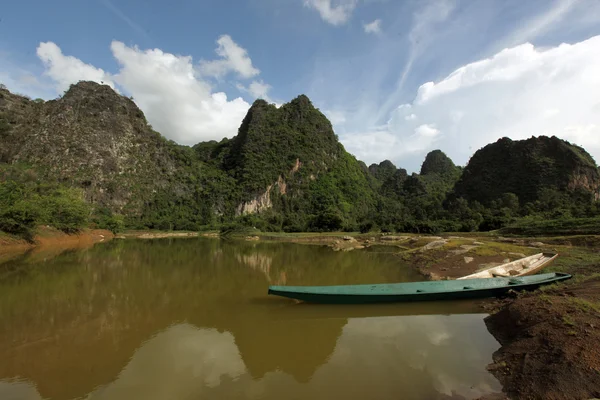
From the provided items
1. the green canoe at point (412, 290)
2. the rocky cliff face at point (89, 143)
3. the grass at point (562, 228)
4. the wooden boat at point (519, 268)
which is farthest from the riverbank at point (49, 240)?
the grass at point (562, 228)

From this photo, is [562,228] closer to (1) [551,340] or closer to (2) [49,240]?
(1) [551,340]

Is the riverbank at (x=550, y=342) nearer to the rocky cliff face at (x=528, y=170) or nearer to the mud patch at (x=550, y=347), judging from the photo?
the mud patch at (x=550, y=347)

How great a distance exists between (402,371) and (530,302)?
376 cm

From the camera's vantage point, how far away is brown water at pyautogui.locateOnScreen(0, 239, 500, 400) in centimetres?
409

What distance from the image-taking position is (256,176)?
66500 millimetres

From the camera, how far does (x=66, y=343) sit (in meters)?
5.45

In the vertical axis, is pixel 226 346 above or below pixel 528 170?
below

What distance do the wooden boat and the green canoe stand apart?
101 centimetres

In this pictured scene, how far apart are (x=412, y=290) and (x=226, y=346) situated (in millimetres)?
4874

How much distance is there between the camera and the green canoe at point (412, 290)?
24.5 ft

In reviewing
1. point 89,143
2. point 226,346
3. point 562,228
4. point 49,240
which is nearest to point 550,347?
point 226,346

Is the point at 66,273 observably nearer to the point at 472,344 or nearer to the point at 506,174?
the point at 472,344

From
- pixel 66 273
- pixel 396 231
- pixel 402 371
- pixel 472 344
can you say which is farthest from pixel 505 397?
pixel 396 231

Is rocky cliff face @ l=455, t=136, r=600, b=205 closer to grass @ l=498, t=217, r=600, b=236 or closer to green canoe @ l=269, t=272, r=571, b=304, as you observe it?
grass @ l=498, t=217, r=600, b=236
